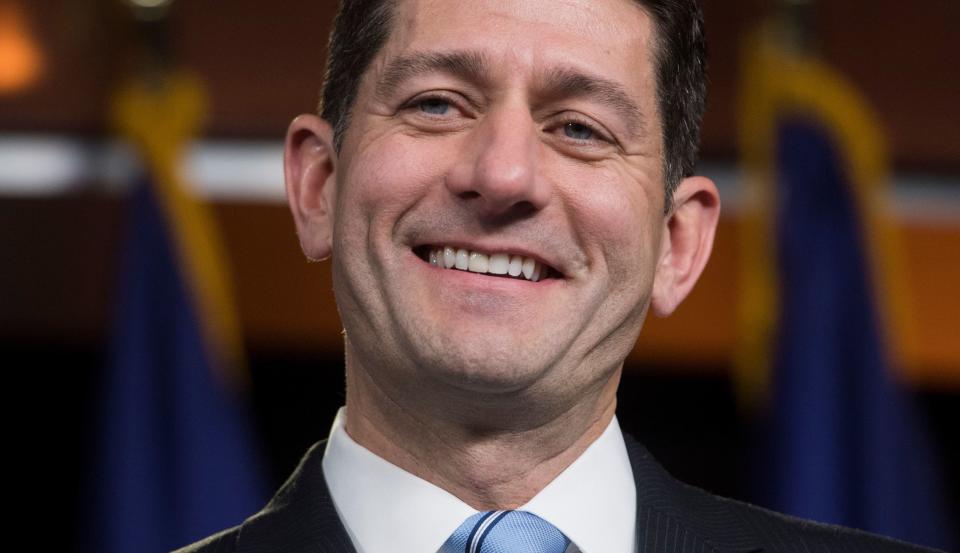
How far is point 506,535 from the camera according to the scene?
5.27 ft

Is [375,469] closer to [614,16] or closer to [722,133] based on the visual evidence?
[614,16]

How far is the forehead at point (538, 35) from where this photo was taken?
64.2 inches

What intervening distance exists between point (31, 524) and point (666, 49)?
1.99 metres

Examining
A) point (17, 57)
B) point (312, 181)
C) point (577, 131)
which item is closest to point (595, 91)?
point (577, 131)

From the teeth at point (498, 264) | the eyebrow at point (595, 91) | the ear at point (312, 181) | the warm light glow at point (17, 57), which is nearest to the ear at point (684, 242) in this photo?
the eyebrow at point (595, 91)

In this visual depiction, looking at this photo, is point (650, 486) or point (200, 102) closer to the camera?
point (650, 486)

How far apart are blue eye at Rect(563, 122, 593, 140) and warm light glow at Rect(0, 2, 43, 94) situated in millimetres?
1873

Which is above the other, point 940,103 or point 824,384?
point 940,103

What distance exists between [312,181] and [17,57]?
1644 mm

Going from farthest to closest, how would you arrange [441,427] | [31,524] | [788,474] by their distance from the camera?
1. [31,524]
2. [788,474]
3. [441,427]

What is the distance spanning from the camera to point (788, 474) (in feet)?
9.74

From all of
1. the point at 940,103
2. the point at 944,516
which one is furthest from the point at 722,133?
the point at 944,516

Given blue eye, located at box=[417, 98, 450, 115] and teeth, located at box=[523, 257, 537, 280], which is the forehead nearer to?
blue eye, located at box=[417, 98, 450, 115]

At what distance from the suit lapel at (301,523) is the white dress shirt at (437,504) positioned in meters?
0.02
